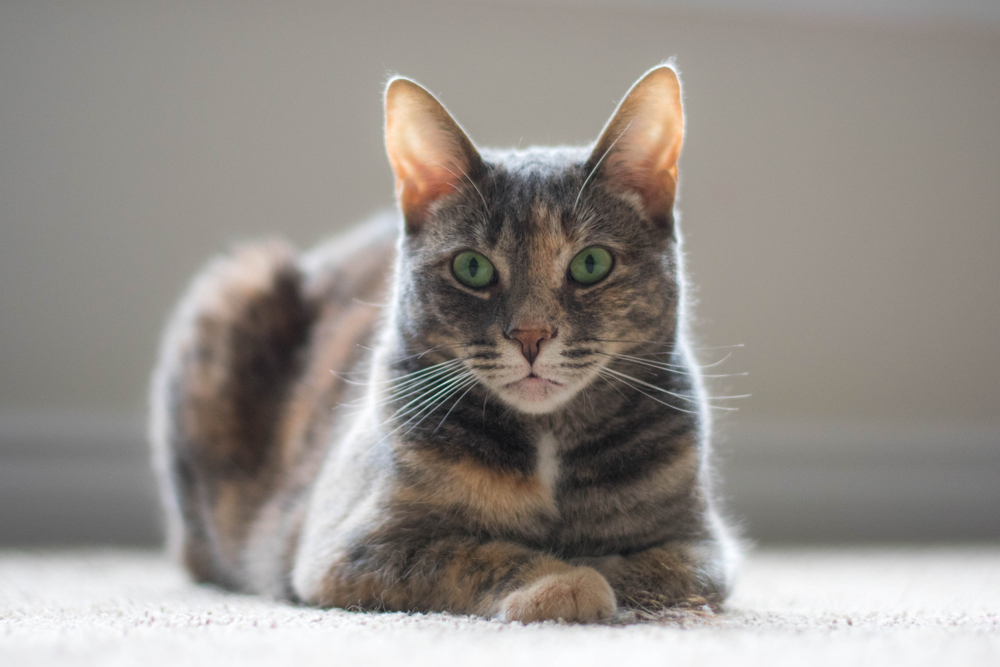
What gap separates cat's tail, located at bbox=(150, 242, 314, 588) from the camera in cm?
187

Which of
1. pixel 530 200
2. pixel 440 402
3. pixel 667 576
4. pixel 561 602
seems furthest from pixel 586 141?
pixel 561 602

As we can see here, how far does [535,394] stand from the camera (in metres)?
1.21

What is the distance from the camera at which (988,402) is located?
284 cm

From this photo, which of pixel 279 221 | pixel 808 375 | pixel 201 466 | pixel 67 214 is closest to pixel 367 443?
pixel 201 466

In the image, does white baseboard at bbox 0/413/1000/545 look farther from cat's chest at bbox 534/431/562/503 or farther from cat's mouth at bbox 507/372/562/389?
cat's mouth at bbox 507/372/562/389

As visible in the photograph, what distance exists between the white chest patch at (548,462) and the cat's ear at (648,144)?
14.9 inches

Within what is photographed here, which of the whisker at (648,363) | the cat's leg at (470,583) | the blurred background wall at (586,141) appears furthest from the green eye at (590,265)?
the blurred background wall at (586,141)

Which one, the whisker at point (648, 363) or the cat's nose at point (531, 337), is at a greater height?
the cat's nose at point (531, 337)

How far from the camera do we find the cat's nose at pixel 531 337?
3.84 feet

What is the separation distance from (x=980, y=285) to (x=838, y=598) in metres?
1.78

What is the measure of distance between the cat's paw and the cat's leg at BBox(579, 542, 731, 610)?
12 cm

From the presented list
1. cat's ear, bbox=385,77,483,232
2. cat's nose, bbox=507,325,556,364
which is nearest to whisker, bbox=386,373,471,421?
cat's nose, bbox=507,325,556,364

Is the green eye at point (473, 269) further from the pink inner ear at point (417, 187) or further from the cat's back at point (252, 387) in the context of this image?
the cat's back at point (252, 387)

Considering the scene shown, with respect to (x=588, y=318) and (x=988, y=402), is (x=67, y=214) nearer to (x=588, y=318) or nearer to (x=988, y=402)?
(x=588, y=318)
